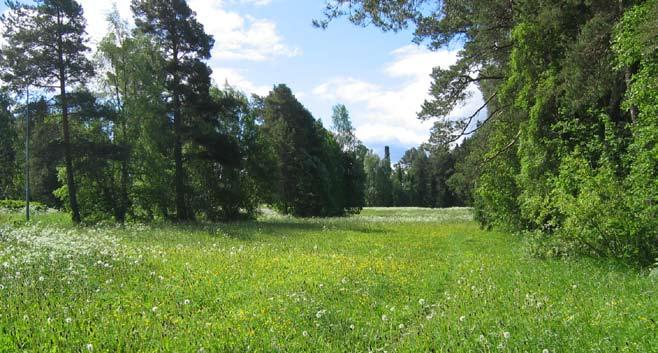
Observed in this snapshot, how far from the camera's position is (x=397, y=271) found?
1095cm

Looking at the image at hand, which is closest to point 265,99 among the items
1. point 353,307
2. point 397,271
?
point 397,271

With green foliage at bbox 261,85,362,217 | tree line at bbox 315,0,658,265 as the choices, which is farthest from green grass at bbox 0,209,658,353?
green foliage at bbox 261,85,362,217

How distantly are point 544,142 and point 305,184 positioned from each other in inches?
1260

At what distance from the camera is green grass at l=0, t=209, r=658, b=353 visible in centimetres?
541

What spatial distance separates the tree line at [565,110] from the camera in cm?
994

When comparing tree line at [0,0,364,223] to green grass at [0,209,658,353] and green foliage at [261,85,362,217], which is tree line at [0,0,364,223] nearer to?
green foliage at [261,85,362,217]

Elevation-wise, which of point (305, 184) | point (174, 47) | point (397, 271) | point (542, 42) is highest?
point (174, 47)

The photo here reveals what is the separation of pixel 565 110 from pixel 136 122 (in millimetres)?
26024

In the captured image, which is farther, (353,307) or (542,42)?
(542,42)

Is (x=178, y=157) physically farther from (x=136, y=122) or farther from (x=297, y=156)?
(x=297, y=156)

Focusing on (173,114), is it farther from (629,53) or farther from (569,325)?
(569,325)

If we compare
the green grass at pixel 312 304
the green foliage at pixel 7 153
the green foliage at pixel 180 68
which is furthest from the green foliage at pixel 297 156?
the green foliage at pixel 7 153

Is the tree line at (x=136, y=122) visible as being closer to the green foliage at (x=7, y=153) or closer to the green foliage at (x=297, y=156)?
the green foliage at (x=297, y=156)

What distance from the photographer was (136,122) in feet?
95.8
